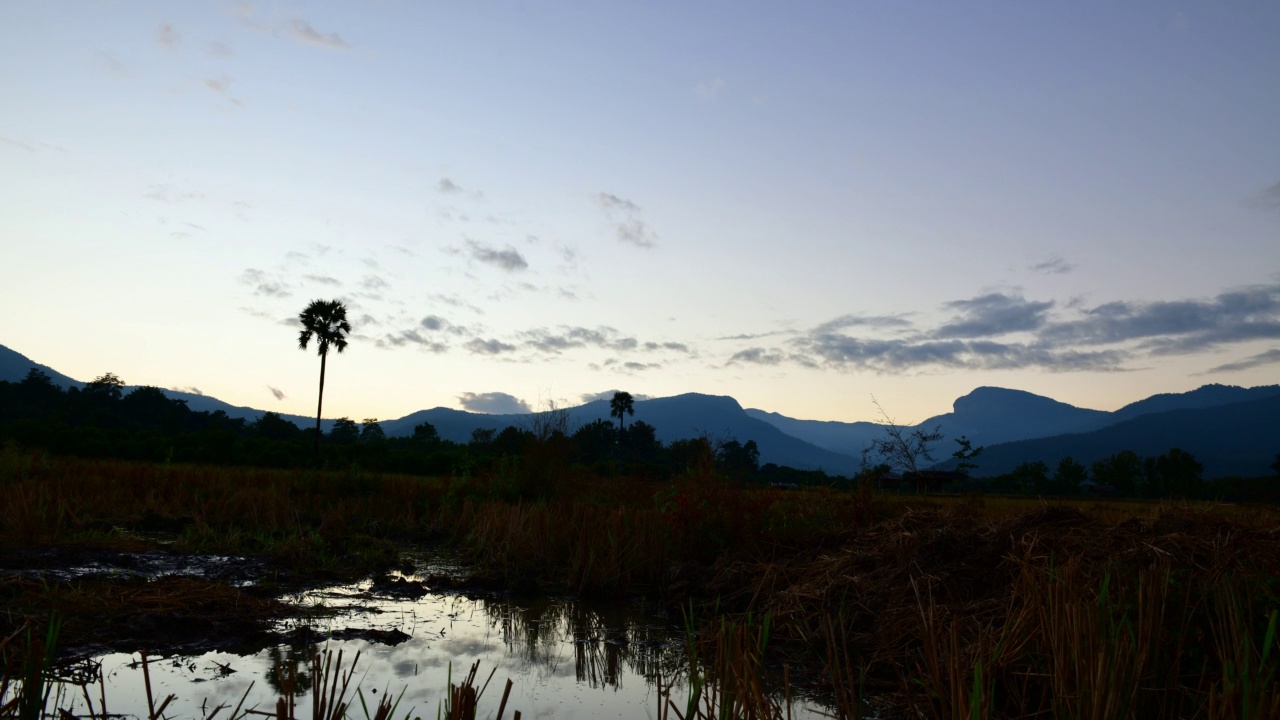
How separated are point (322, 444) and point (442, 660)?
1911 inches

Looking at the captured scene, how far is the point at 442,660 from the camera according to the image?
22.5 ft

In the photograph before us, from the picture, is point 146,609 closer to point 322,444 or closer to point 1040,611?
point 1040,611

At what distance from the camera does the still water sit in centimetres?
553

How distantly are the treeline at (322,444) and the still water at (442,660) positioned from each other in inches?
169

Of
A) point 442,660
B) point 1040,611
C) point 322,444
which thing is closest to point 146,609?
point 442,660

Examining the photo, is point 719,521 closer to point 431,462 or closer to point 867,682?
point 867,682

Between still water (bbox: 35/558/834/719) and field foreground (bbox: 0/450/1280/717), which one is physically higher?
field foreground (bbox: 0/450/1280/717)

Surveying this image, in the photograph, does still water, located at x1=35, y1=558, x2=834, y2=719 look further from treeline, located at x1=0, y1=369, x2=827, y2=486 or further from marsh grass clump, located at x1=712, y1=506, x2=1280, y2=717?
treeline, located at x1=0, y1=369, x2=827, y2=486

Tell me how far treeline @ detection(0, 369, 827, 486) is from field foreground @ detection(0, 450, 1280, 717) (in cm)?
186

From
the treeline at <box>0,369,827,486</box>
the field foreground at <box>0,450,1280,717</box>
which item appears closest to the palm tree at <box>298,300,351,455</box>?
the treeline at <box>0,369,827,486</box>

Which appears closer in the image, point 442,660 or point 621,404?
point 442,660

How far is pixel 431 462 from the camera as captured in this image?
40469 mm

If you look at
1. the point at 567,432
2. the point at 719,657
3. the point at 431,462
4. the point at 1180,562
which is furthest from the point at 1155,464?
the point at 719,657

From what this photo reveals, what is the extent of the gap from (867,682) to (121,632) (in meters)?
6.98
